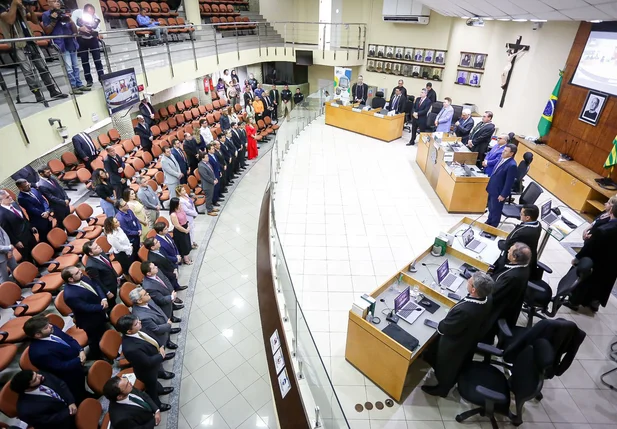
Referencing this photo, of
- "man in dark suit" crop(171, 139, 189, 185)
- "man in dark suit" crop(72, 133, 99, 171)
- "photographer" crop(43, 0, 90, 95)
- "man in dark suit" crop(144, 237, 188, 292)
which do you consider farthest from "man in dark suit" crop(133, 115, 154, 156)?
"man in dark suit" crop(144, 237, 188, 292)

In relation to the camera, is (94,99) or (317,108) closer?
(94,99)

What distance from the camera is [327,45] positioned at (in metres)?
16.8

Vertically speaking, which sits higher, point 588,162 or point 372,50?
point 372,50

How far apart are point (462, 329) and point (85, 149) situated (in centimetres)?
939

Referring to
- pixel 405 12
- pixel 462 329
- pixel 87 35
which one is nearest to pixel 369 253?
pixel 462 329

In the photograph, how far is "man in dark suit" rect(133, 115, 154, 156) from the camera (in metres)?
9.50

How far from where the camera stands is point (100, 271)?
489 cm

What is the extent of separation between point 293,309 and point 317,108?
36.9 ft

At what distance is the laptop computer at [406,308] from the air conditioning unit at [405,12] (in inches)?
505

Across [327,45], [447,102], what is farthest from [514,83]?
[327,45]

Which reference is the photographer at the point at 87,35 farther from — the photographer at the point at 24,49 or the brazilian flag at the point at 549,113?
the brazilian flag at the point at 549,113

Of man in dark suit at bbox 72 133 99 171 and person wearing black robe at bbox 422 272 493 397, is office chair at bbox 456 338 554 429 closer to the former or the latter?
person wearing black robe at bbox 422 272 493 397

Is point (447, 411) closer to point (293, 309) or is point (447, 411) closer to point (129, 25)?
point (293, 309)

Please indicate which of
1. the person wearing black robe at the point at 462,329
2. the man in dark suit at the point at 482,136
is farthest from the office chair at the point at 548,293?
the man in dark suit at the point at 482,136
